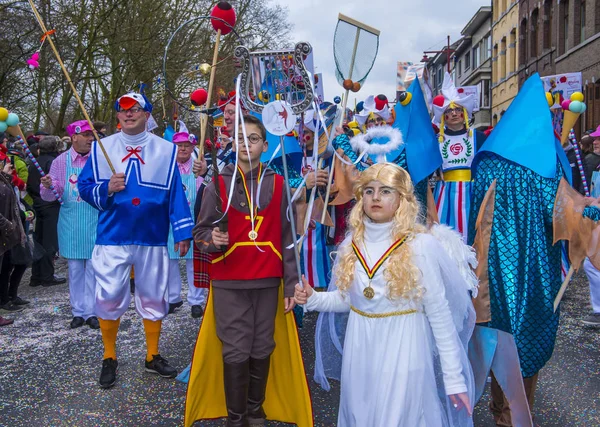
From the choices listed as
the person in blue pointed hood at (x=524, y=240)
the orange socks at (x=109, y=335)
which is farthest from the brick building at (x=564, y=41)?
the orange socks at (x=109, y=335)

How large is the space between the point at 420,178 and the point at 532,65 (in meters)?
24.1

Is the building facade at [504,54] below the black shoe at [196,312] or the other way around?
the other way around

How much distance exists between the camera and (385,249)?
2.58 meters

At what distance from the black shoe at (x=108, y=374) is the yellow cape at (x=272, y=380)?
41.3 inches

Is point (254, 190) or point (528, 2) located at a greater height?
point (528, 2)

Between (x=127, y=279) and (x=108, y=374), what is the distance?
Result: 2.09 feet

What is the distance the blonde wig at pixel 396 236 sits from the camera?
2.46 meters

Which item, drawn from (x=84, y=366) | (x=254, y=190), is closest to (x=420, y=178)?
(x=254, y=190)

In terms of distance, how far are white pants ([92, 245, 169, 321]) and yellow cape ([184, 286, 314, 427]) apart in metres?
1.03

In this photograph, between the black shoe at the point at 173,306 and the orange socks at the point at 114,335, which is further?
the black shoe at the point at 173,306

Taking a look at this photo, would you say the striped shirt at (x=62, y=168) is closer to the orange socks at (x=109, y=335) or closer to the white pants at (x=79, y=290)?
the white pants at (x=79, y=290)

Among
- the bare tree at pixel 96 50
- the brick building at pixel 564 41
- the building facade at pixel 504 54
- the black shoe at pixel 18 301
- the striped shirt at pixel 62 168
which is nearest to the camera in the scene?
the striped shirt at pixel 62 168

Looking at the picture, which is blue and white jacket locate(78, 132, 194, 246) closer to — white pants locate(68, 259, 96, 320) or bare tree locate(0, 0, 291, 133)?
white pants locate(68, 259, 96, 320)

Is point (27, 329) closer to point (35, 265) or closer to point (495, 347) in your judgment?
point (35, 265)
